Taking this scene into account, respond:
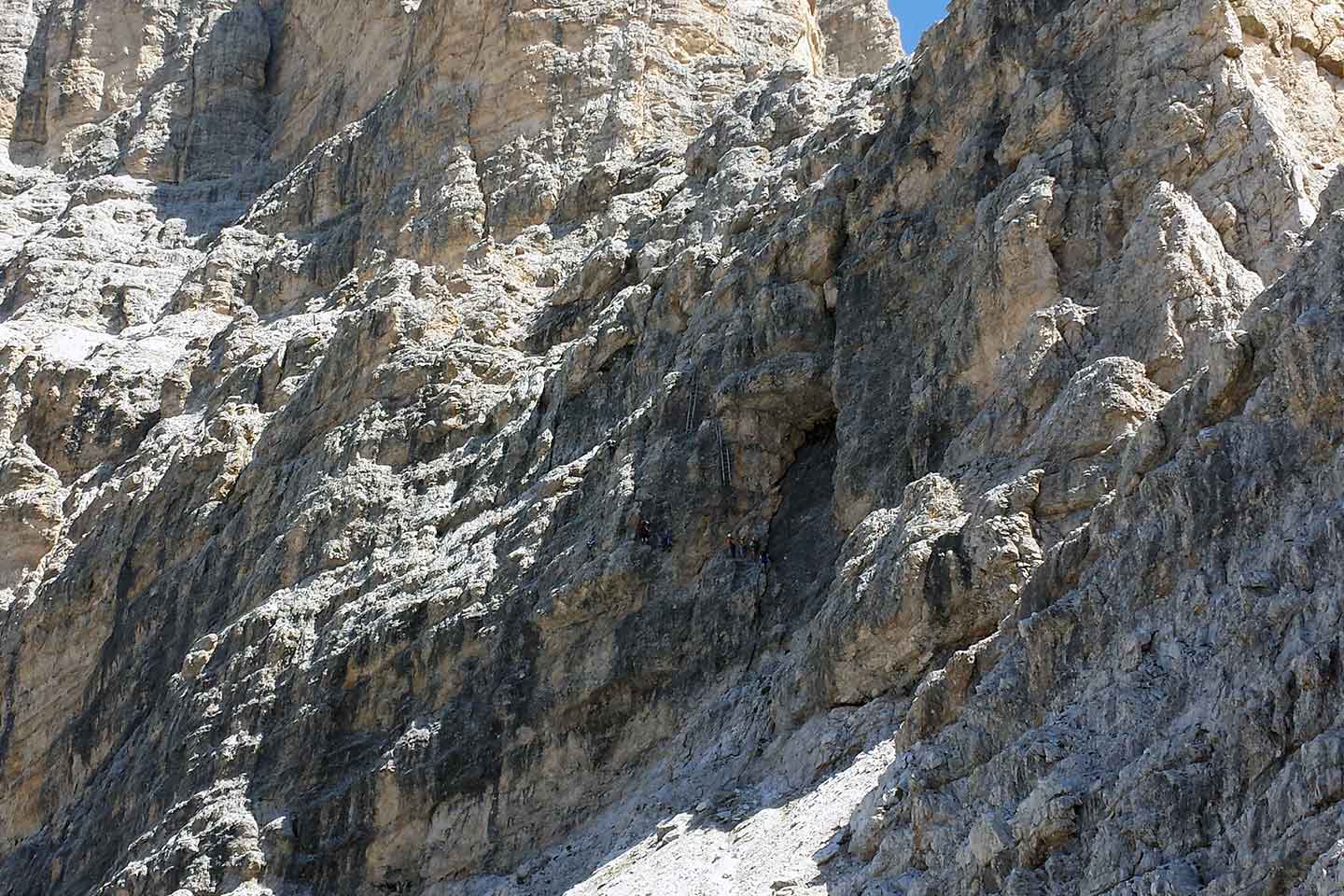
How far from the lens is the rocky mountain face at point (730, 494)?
17.9 m

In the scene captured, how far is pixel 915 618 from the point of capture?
75.8 feet

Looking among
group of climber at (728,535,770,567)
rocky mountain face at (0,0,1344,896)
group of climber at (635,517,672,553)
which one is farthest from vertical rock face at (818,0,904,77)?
group of climber at (728,535,770,567)

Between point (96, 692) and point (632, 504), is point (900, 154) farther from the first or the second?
point (96, 692)

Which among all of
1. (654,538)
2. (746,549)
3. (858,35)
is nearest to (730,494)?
(746,549)

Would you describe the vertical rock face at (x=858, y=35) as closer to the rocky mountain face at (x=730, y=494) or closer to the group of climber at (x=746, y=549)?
the rocky mountain face at (x=730, y=494)

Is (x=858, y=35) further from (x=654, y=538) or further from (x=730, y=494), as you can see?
(x=654, y=538)

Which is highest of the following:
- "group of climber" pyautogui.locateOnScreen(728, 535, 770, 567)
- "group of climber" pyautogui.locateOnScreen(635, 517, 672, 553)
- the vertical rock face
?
the vertical rock face

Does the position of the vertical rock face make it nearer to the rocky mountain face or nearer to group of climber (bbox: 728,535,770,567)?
the rocky mountain face

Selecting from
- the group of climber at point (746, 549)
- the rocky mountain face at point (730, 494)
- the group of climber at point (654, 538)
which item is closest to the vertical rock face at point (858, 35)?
the rocky mountain face at point (730, 494)

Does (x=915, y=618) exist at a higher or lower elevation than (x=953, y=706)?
higher

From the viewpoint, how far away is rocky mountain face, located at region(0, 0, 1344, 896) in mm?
17906

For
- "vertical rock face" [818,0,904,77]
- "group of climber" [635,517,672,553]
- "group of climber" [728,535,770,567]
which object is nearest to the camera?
"group of climber" [728,535,770,567]

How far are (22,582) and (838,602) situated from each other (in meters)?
25.8

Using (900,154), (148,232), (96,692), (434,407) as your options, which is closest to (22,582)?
(96,692)
